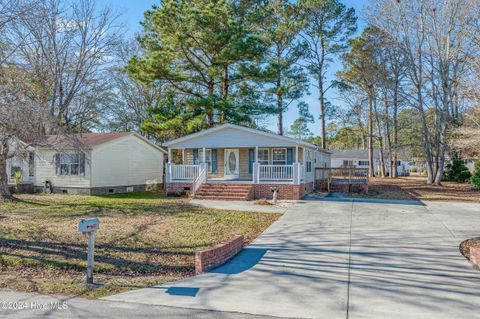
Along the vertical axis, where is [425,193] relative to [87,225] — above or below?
below

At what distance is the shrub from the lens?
3025 cm

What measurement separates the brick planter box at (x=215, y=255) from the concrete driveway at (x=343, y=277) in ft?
0.52

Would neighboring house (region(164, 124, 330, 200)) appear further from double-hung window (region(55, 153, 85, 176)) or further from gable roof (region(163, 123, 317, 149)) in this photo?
double-hung window (region(55, 153, 85, 176))

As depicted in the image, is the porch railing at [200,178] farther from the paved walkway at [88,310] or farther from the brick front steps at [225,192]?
the paved walkway at [88,310]

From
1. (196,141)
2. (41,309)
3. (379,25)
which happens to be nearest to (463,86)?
(379,25)

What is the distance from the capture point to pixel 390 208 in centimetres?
1334

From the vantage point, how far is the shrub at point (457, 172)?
30.2 m

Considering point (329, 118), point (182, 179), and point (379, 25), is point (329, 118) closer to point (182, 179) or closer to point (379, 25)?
point (379, 25)

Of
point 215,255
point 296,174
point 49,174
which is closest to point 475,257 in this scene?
point 215,255

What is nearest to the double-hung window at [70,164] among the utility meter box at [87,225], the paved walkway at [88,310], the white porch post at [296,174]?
the white porch post at [296,174]

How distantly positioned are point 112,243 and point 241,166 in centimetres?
1235

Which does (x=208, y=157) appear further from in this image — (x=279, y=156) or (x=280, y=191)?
(x=280, y=191)

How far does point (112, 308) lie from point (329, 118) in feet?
108

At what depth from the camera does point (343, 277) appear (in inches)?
219
